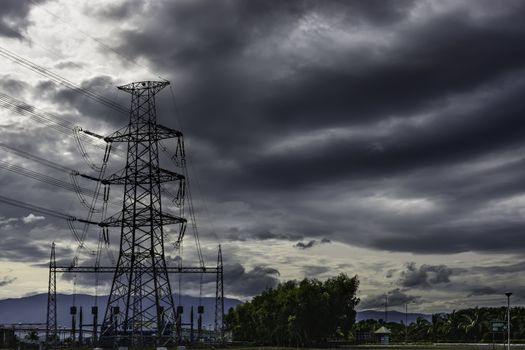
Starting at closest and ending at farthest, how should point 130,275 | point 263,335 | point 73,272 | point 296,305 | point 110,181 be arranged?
point 130,275 → point 110,181 → point 73,272 → point 296,305 → point 263,335

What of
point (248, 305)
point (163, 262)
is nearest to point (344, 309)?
point (248, 305)

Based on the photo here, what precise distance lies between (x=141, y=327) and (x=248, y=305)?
10642cm

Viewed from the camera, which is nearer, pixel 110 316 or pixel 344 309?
pixel 110 316

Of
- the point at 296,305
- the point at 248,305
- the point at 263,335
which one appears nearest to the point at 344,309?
the point at 296,305

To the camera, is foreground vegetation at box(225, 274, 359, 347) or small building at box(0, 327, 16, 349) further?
foreground vegetation at box(225, 274, 359, 347)

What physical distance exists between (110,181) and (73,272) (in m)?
29.5

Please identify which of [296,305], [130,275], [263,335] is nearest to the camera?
[130,275]

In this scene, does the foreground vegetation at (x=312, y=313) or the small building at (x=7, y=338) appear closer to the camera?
the small building at (x=7, y=338)

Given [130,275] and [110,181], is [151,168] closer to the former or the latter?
[110,181]

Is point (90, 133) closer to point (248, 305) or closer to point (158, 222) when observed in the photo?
point (158, 222)

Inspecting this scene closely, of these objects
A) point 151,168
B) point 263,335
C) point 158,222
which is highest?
point 151,168

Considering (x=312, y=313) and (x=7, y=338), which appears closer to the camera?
(x=7, y=338)

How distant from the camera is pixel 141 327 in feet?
312

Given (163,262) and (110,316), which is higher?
(163,262)
